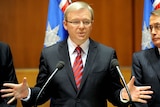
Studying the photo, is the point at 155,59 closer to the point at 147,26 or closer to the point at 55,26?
the point at 147,26

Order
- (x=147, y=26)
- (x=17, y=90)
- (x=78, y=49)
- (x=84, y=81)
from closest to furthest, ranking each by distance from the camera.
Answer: (x=17, y=90) → (x=84, y=81) → (x=78, y=49) → (x=147, y=26)

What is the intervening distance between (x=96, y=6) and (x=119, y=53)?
0.61m

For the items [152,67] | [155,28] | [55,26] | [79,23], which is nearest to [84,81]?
[79,23]

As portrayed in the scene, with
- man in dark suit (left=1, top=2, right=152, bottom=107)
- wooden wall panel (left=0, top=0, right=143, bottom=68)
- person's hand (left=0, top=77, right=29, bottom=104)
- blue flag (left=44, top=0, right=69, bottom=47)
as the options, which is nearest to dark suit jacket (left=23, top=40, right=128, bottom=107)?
man in dark suit (left=1, top=2, right=152, bottom=107)

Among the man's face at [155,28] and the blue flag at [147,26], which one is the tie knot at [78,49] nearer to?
the man's face at [155,28]

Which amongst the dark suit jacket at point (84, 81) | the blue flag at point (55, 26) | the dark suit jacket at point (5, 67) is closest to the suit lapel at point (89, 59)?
the dark suit jacket at point (84, 81)

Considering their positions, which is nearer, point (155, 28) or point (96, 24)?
point (155, 28)

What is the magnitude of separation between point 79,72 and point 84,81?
78 mm

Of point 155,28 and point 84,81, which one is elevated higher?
point 155,28

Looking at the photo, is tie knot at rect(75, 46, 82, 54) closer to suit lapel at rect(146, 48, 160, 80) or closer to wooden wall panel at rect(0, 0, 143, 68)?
suit lapel at rect(146, 48, 160, 80)

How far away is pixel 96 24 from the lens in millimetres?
3391

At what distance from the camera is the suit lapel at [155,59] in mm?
2066

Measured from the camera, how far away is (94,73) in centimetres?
196

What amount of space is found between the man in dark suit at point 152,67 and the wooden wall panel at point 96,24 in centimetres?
124
